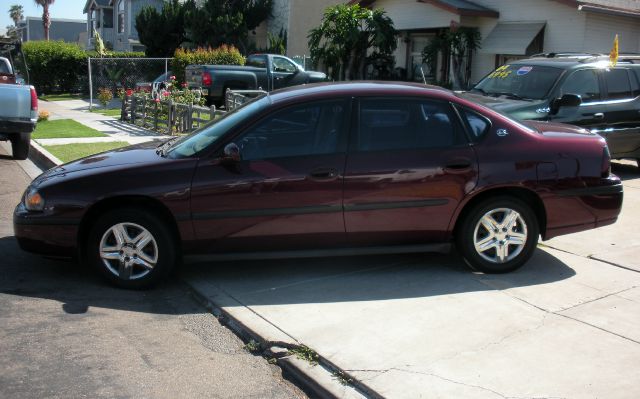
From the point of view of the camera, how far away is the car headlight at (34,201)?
5.47 metres

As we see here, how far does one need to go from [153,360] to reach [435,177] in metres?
2.68

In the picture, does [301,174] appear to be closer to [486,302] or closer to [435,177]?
[435,177]

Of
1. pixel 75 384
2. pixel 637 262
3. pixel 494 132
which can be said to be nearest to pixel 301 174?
pixel 494 132

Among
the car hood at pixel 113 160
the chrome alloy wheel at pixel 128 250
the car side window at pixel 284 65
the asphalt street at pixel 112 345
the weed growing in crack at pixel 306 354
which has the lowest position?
the asphalt street at pixel 112 345

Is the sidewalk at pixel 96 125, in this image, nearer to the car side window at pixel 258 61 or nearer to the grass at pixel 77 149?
the grass at pixel 77 149

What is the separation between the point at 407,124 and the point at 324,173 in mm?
861

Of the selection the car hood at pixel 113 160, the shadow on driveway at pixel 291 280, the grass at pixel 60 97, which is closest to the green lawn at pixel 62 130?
the shadow on driveway at pixel 291 280

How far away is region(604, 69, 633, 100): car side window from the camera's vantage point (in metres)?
10.2

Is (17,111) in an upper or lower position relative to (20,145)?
upper

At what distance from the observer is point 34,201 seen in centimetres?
552

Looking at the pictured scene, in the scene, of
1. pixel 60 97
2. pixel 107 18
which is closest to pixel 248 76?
pixel 60 97

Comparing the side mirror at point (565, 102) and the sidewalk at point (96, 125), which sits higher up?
the side mirror at point (565, 102)

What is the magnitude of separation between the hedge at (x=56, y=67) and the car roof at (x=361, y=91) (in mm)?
26690

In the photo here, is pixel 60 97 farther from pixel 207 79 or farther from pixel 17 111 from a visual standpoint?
pixel 17 111
